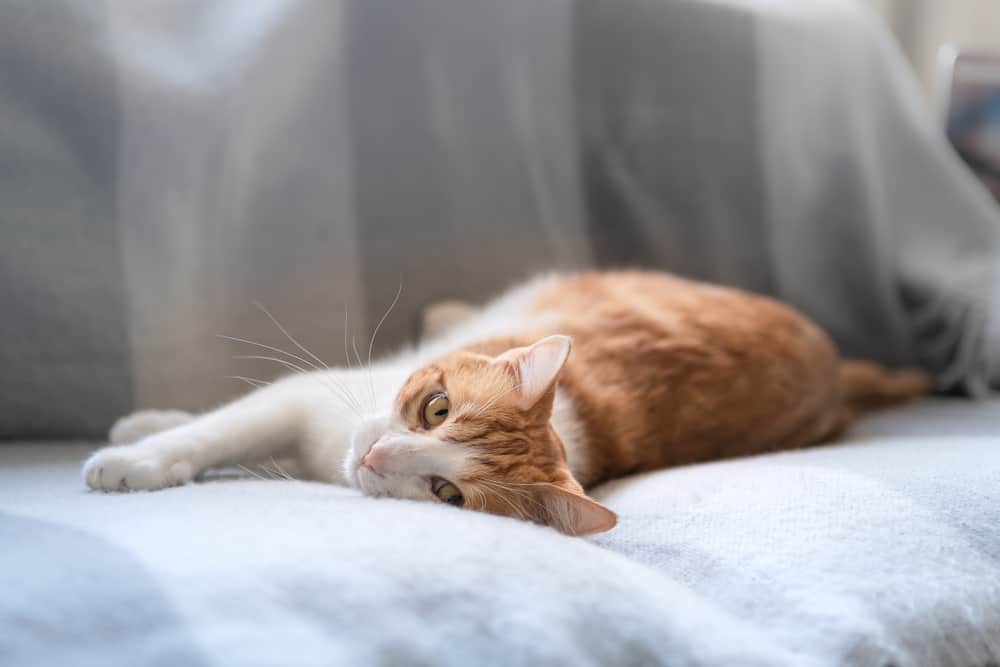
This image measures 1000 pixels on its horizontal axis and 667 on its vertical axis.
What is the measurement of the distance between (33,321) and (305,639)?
80 centimetres

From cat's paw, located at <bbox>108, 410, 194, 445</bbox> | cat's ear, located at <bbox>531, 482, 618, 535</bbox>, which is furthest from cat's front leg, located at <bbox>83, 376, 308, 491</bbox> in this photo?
cat's ear, located at <bbox>531, 482, 618, 535</bbox>

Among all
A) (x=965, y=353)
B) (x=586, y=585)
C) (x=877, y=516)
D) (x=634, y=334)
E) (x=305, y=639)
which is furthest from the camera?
(x=965, y=353)

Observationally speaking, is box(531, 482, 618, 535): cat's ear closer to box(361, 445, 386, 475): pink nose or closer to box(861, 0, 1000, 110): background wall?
box(361, 445, 386, 475): pink nose

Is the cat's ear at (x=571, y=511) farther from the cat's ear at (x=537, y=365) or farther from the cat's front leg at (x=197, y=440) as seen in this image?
the cat's front leg at (x=197, y=440)

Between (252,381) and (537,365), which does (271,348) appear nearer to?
(252,381)

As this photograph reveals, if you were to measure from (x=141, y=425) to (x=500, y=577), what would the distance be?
0.70 meters

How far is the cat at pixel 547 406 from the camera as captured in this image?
1006 mm

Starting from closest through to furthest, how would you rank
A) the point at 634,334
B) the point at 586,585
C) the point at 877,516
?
the point at 586,585
the point at 877,516
the point at 634,334

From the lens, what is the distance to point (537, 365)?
41.9 inches

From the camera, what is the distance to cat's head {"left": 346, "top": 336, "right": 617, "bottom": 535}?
100cm

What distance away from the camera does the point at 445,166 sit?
1543 mm

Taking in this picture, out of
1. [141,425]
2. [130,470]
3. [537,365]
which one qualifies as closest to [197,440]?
[130,470]

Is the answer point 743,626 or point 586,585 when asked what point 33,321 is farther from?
point 743,626

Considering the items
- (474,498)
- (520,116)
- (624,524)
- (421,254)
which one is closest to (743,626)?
(624,524)
